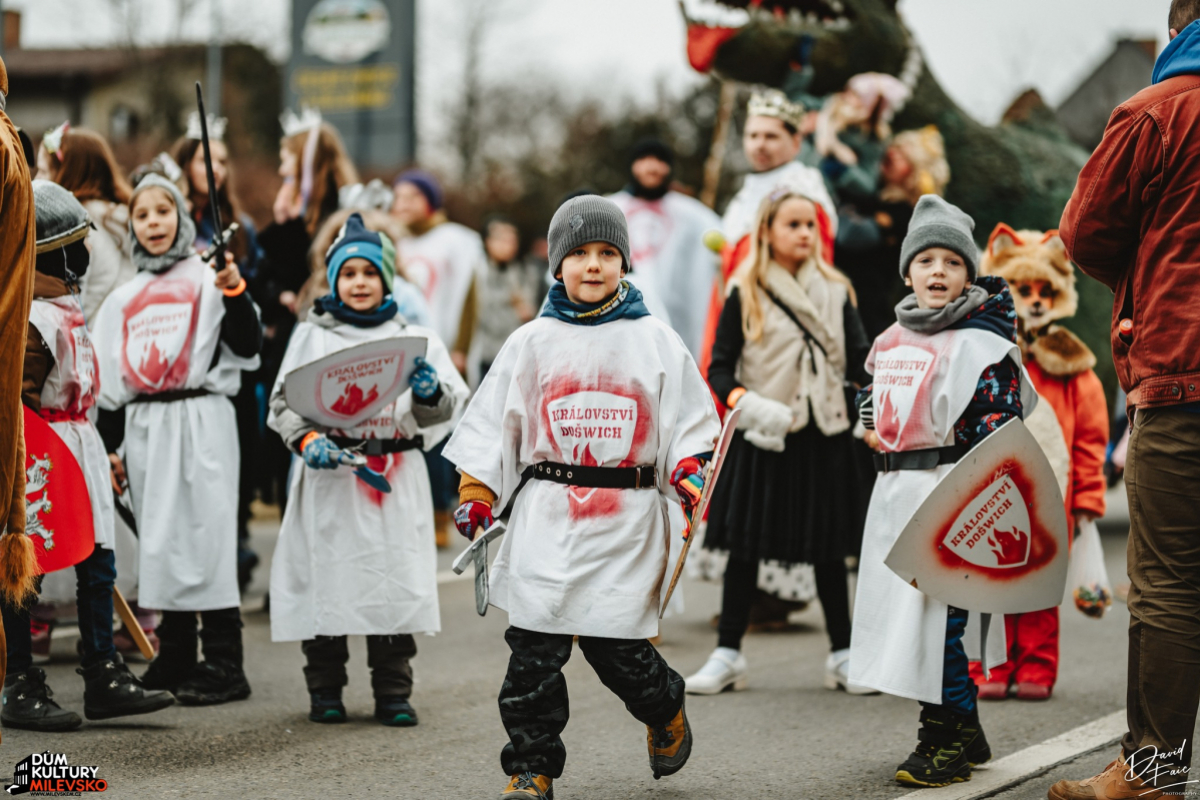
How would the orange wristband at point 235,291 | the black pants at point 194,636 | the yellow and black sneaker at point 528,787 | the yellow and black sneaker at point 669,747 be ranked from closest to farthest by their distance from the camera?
the yellow and black sneaker at point 528,787 < the yellow and black sneaker at point 669,747 < the orange wristband at point 235,291 < the black pants at point 194,636

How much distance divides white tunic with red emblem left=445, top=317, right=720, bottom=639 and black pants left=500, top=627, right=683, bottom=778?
0.20 feet

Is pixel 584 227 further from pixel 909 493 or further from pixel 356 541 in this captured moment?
pixel 356 541

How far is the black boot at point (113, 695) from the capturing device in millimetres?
4695

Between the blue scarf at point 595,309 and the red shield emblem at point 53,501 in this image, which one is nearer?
the blue scarf at point 595,309

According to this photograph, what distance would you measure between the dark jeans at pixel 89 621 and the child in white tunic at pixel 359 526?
553 millimetres

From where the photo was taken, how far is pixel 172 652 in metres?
5.30

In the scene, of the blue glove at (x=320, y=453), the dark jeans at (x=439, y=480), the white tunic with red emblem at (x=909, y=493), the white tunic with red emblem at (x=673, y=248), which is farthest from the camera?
the dark jeans at (x=439, y=480)

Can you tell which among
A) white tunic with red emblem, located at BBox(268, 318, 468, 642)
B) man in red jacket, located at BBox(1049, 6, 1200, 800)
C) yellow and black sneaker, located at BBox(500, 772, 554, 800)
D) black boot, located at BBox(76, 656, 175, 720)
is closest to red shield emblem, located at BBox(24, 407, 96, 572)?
black boot, located at BBox(76, 656, 175, 720)

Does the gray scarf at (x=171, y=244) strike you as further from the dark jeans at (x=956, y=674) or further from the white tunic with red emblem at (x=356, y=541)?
the dark jeans at (x=956, y=674)

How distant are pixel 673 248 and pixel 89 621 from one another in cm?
409

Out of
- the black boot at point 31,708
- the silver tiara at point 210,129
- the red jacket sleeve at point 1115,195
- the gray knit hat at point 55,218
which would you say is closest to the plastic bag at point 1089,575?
the red jacket sleeve at point 1115,195

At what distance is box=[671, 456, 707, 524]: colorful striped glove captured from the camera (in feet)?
12.8

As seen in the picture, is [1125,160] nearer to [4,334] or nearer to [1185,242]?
[1185,242]

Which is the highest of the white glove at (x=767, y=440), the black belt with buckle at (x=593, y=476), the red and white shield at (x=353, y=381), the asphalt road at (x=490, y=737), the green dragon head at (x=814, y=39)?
the green dragon head at (x=814, y=39)
